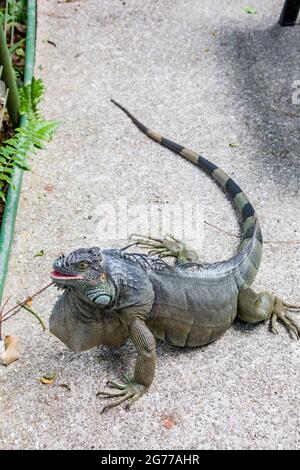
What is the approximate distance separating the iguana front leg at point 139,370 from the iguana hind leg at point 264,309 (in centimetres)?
66

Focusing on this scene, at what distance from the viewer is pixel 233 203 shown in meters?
4.00

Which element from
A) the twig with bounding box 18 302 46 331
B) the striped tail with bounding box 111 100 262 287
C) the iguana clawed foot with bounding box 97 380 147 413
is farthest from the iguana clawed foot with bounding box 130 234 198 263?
the iguana clawed foot with bounding box 97 380 147 413

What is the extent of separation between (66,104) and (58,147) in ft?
2.01

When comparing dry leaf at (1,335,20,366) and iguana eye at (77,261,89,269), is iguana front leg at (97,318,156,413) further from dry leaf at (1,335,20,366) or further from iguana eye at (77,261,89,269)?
dry leaf at (1,335,20,366)

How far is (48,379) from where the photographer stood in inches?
115

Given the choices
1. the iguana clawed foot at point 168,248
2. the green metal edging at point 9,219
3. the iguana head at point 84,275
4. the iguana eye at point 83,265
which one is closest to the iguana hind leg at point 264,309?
the iguana clawed foot at point 168,248

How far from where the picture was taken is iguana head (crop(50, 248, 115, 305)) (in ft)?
8.14

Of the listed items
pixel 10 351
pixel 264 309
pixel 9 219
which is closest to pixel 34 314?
pixel 10 351

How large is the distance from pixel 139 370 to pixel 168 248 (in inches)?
40.7

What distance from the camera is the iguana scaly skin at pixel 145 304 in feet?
8.41

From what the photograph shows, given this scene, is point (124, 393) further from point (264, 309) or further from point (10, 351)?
point (264, 309)

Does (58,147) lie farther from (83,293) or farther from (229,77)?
(83,293)

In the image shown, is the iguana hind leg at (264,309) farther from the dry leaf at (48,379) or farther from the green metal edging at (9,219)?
the green metal edging at (9,219)
